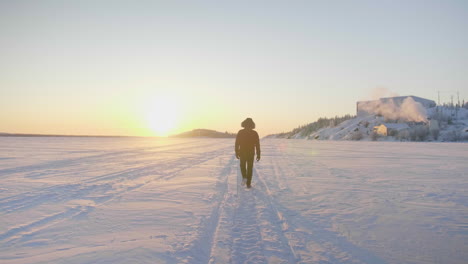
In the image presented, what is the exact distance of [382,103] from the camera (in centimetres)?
10862

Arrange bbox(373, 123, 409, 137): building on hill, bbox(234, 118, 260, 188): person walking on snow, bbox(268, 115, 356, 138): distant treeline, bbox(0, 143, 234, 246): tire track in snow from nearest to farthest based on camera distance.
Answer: bbox(0, 143, 234, 246): tire track in snow < bbox(234, 118, 260, 188): person walking on snow < bbox(373, 123, 409, 137): building on hill < bbox(268, 115, 356, 138): distant treeline

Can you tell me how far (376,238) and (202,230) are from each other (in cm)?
250

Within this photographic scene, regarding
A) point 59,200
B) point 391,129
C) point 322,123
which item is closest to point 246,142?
point 59,200

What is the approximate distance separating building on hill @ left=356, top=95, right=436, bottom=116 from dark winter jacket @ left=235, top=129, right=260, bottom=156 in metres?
110

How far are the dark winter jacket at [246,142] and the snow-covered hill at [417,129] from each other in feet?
245

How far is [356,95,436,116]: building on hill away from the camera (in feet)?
351

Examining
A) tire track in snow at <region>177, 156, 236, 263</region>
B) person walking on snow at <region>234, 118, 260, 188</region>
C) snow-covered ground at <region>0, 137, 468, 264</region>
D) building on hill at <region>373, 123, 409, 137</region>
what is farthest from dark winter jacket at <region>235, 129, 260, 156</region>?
building on hill at <region>373, 123, 409, 137</region>

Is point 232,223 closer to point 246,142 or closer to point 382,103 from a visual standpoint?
point 246,142

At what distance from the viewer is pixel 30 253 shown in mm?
3510

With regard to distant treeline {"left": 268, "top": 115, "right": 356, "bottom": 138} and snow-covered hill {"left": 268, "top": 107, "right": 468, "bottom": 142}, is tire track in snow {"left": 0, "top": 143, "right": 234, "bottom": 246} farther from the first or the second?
distant treeline {"left": 268, "top": 115, "right": 356, "bottom": 138}

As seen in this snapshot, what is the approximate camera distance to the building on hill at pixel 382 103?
106863mm

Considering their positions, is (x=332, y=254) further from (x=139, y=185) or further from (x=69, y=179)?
(x=69, y=179)

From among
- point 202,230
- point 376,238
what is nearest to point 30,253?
point 202,230

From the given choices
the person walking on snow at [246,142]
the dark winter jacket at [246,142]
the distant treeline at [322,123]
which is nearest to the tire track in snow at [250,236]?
the person walking on snow at [246,142]
